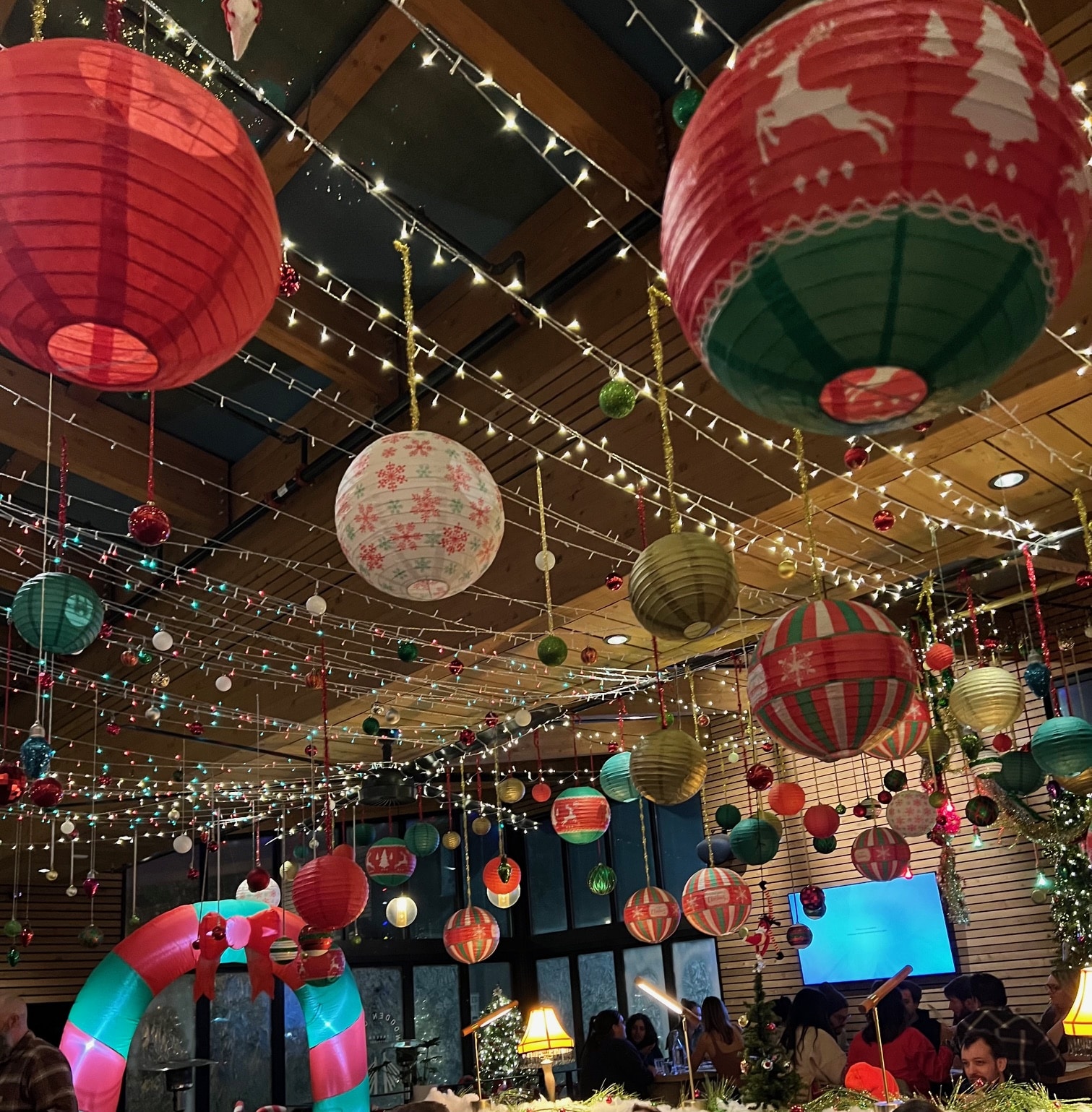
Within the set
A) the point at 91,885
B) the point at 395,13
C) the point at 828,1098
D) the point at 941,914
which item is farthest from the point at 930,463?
the point at 91,885

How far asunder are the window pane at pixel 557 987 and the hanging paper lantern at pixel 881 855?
753 cm

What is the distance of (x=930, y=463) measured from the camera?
16.8ft

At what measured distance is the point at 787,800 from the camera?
6.66 m

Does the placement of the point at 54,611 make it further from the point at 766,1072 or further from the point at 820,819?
the point at 820,819

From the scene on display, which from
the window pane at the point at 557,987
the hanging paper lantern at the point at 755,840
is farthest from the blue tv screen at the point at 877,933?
the window pane at the point at 557,987

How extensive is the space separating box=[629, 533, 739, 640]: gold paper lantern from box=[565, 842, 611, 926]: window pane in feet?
33.6

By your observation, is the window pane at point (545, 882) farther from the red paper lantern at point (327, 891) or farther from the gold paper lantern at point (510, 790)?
the red paper lantern at point (327, 891)

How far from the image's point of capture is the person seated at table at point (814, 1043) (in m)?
6.60

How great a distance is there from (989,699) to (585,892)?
8751mm

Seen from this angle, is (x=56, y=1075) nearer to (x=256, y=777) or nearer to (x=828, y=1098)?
(x=828, y=1098)

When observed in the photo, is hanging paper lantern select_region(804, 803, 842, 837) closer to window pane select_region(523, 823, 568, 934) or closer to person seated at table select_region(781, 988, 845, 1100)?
person seated at table select_region(781, 988, 845, 1100)

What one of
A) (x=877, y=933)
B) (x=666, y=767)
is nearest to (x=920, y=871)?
(x=877, y=933)

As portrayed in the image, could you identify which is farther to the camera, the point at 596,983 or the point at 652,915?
the point at 596,983

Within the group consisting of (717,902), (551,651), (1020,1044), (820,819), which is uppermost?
(551,651)
